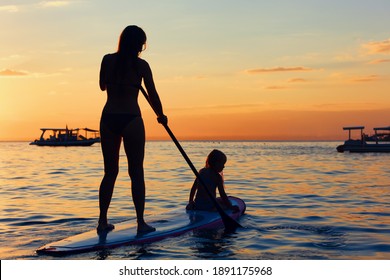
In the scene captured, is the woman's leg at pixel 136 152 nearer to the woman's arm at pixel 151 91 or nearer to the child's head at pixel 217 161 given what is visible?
the woman's arm at pixel 151 91

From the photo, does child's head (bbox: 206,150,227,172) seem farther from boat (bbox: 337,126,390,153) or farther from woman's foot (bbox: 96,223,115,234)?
boat (bbox: 337,126,390,153)

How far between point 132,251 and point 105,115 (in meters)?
1.58

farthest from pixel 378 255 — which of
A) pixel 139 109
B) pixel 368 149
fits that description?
pixel 368 149

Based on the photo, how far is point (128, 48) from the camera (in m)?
5.92

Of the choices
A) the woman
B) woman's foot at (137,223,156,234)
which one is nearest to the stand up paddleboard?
woman's foot at (137,223,156,234)

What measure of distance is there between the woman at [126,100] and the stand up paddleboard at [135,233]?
49 cm

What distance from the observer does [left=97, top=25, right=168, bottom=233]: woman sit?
19.4 feet

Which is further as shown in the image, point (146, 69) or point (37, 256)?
point (146, 69)

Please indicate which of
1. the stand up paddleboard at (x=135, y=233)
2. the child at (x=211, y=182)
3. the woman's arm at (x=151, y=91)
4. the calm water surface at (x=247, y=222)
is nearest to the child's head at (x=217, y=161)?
the child at (x=211, y=182)

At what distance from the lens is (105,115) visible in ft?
→ 19.6

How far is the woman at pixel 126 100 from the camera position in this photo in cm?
592

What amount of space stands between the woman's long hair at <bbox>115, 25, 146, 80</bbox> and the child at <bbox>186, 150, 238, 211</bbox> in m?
2.40
